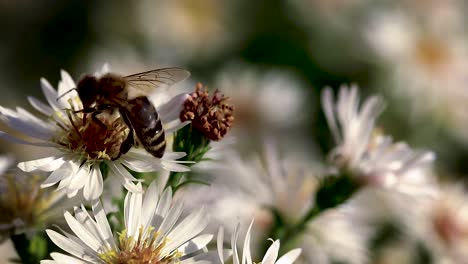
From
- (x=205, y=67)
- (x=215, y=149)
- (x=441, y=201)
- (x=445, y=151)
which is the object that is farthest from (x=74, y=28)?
(x=215, y=149)

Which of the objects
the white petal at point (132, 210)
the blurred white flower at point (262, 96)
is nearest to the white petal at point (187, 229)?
the white petal at point (132, 210)

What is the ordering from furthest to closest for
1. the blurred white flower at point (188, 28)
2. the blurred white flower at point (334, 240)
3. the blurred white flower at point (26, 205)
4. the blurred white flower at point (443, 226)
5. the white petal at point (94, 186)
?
the blurred white flower at point (188, 28) → the blurred white flower at point (443, 226) → the blurred white flower at point (334, 240) → the blurred white flower at point (26, 205) → the white petal at point (94, 186)

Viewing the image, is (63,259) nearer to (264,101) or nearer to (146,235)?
(146,235)

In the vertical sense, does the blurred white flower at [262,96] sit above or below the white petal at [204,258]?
below

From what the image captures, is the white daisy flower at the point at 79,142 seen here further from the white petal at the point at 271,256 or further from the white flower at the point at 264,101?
the white flower at the point at 264,101

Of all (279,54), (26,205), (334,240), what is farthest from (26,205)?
(279,54)
